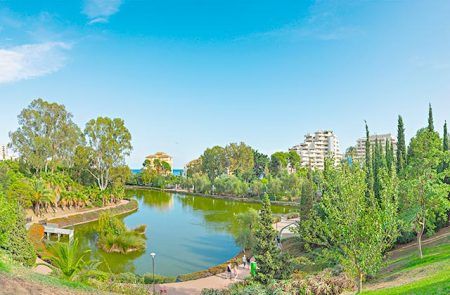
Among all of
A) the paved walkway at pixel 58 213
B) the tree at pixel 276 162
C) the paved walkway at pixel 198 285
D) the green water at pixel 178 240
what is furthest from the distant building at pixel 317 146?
the paved walkway at pixel 198 285

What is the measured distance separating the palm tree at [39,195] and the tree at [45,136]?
895cm

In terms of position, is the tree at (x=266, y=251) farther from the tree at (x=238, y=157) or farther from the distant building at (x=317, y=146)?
the distant building at (x=317, y=146)

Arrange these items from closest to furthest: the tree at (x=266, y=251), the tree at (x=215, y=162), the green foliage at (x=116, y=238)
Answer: the tree at (x=266, y=251) < the green foliage at (x=116, y=238) < the tree at (x=215, y=162)

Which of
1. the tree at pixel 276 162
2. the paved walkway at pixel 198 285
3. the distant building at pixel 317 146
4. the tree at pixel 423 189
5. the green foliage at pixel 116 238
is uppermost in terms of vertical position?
the distant building at pixel 317 146

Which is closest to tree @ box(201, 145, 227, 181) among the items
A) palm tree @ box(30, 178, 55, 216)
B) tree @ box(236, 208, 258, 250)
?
palm tree @ box(30, 178, 55, 216)

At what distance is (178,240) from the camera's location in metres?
25.8

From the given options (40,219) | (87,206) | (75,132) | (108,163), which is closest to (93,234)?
(40,219)

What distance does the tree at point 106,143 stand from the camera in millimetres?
43406

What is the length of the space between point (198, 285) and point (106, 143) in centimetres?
3183

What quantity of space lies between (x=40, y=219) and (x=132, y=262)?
15.6m

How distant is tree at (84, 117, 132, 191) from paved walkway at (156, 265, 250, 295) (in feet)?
100

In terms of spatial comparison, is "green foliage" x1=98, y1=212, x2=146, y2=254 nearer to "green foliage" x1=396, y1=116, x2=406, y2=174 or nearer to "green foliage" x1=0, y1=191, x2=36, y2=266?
"green foliage" x1=0, y1=191, x2=36, y2=266

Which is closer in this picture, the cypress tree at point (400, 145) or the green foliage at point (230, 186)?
the cypress tree at point (400, 145)

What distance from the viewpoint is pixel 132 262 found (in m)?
20.2
